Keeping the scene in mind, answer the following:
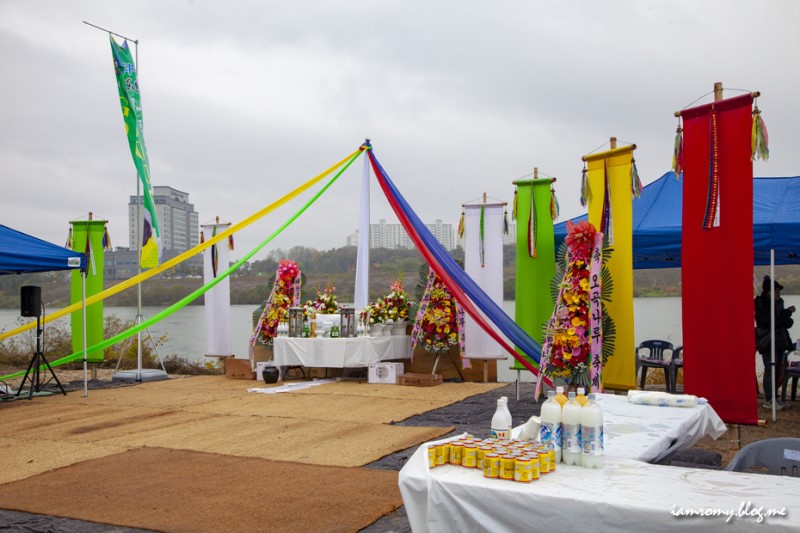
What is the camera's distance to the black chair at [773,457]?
281cm

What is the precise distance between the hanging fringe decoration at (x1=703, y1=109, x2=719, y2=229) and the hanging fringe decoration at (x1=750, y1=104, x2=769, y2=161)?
28 cm

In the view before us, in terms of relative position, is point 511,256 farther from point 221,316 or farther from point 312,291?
point 221,316

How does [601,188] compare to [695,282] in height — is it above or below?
above

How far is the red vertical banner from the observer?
5566 millimetres

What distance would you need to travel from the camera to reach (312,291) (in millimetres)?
11531

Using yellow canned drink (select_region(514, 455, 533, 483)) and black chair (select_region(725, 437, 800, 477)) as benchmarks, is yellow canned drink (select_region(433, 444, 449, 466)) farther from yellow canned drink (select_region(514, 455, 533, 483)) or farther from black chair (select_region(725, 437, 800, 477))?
black chair (select_region(725, 437, 800, 477))

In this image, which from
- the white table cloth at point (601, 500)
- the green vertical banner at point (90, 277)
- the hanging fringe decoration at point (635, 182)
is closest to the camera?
the white table cloth at point (601, 500)

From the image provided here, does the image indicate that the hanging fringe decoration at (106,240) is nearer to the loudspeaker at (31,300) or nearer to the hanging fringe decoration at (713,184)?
the loudspeaker at (31,300)

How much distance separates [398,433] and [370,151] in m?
4.62

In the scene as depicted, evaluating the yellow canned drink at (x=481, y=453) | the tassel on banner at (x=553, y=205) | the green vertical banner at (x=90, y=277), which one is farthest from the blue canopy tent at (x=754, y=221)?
the green vertical banner at (x=90, y=277)

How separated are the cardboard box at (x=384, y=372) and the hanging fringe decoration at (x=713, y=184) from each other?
5106mm

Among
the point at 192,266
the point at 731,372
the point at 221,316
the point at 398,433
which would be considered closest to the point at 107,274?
the point at 192,266

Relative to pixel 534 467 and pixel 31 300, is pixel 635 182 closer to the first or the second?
pixel 534 467

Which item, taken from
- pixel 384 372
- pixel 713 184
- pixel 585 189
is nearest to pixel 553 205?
pixel 585 189
